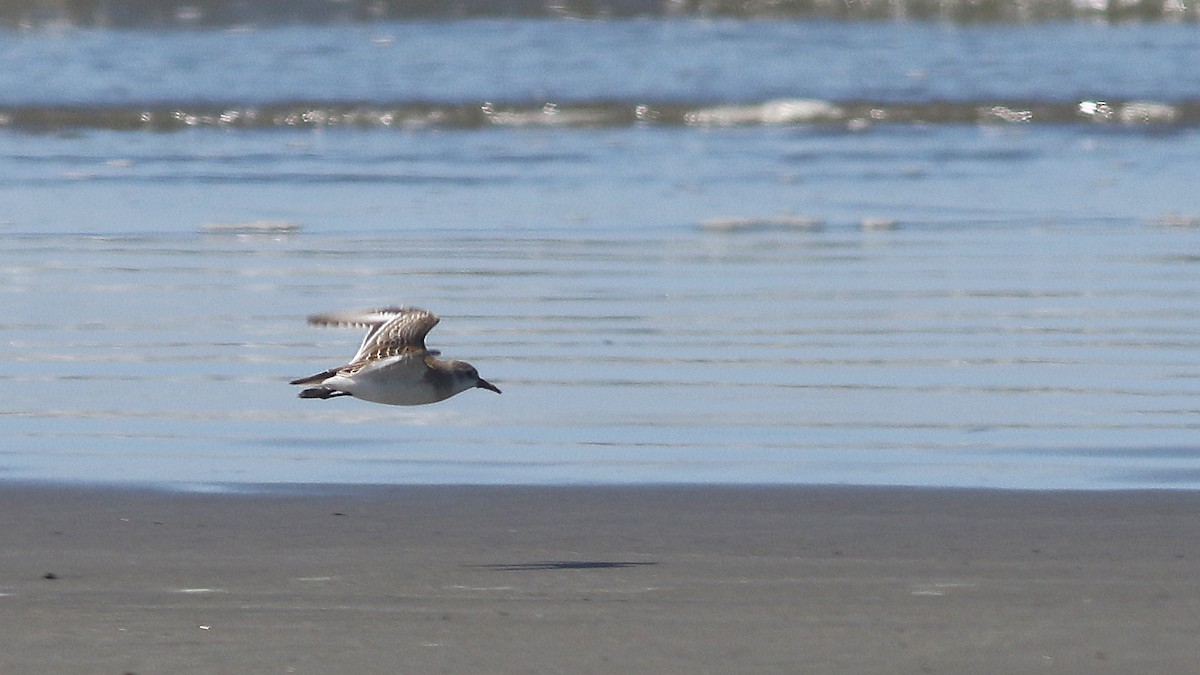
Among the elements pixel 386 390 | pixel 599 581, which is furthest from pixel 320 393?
pixel 599 581

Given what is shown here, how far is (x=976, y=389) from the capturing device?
271 inches

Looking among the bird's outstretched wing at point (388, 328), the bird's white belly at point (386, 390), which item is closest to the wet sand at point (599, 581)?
the bird's white belly at point (386, 390)

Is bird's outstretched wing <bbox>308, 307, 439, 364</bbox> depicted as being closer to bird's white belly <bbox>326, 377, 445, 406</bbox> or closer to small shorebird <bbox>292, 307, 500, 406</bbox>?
small shorebird <bbox>292, 307, 500, 406</bbox>

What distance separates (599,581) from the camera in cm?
465

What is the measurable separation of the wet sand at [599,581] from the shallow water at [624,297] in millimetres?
353

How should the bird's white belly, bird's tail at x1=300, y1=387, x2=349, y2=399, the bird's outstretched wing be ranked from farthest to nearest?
1. the bird's outstretched wing
2. bird's tail at x1=300, y1=387, x2=349, y2=399
3. the bird's white belly

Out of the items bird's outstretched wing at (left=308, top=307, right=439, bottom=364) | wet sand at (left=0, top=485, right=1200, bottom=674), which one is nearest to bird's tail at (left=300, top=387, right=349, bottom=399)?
bird's outstretched wing at (left=308, top=307, right=439, bottom=364)

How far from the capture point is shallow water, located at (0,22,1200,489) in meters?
6.14

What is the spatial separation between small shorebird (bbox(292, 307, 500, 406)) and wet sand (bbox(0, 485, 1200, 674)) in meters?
0.30

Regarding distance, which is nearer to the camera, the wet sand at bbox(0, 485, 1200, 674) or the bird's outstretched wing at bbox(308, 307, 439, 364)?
the wet sand at bbox(0, 485, 1200, 674)

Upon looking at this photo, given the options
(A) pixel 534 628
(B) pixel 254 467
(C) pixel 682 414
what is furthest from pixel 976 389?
(A) pixel 534 628

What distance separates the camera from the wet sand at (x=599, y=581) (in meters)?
4.08

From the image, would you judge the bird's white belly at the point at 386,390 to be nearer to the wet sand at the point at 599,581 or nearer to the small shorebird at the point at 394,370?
the small shorebird at the point at 394,370

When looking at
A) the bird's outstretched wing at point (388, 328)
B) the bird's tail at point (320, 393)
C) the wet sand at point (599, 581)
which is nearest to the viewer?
the wet sand at point (599, 581)
